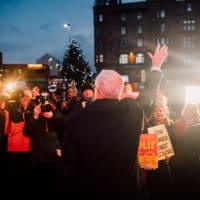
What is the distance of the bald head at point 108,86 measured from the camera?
10.8 ft

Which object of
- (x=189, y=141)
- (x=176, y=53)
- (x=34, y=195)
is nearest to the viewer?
(x=189, y=141)

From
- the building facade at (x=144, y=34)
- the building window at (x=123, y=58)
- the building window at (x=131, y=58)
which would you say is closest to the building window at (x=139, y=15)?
the building facade at (x=144, y=34)

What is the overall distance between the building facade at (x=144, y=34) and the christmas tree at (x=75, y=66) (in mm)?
25500

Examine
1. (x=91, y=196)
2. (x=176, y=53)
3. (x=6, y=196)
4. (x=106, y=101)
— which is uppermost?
(x=176, y=53)

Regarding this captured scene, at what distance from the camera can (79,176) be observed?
10.4 feet

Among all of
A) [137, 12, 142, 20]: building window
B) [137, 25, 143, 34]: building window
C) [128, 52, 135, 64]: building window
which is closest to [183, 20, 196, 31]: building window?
[137, 25, 143, 34]: building window

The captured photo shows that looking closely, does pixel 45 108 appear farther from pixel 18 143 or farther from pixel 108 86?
pixel 108 86

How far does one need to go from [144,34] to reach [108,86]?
290 ft

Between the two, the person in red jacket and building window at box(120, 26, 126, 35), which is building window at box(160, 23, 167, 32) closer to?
building window at box(120, 26, 126, 35)

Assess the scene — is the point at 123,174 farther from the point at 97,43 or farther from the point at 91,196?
the point at 97,43

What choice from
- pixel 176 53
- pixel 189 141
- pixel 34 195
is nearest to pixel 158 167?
pixel 189 141

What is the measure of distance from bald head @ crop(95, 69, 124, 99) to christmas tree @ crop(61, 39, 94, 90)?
54.6 m

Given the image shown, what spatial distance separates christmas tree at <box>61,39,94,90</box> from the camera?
194 ft

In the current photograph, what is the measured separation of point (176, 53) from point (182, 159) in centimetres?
8263
